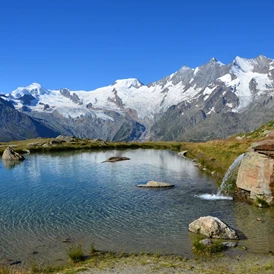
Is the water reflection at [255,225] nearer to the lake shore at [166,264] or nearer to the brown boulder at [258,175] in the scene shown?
the brown boulder at [258,175]

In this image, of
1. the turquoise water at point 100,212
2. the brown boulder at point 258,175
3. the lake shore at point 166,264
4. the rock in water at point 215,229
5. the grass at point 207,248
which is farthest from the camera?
the brown boulder at point 258,175

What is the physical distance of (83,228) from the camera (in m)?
38.2

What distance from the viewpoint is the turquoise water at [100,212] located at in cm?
3306

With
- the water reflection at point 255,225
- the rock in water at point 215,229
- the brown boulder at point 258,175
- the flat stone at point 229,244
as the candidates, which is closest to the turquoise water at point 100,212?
the water reflection at point 255,225

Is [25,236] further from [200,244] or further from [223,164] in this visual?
[223,164]

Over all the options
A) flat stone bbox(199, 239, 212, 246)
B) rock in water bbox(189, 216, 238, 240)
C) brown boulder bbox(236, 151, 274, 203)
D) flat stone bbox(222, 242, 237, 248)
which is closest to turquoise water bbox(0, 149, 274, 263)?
flat stone bbox(199, 239, 212, 246)

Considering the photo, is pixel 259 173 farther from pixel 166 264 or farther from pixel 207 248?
pixel 166 264

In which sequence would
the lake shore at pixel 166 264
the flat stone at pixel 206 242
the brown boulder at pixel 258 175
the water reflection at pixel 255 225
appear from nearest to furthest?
the lake shore at pixel 166 264 < the flat stone at pixel 206 242 < the water reflection at pixel 255 225 < the brown boulder at pixel 258 175

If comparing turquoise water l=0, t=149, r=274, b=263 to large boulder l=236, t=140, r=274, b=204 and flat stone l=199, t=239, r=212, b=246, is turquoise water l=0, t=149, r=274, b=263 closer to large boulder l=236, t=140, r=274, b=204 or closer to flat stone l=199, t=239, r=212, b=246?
flat stone l=199, t=239, r=212, b=246

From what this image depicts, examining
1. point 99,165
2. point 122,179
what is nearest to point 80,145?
point 99,165

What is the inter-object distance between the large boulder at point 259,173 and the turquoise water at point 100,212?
3.51 metres

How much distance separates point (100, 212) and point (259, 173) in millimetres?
22081

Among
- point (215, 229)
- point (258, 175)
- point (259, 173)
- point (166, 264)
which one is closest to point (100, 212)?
point (215, 229)

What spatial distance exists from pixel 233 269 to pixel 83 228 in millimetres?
18051
